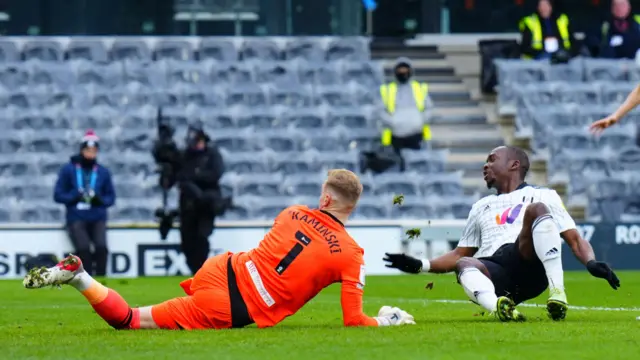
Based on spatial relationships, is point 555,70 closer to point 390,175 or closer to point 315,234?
point 390,175

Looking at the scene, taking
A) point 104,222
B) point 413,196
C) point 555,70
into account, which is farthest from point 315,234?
point 555,70

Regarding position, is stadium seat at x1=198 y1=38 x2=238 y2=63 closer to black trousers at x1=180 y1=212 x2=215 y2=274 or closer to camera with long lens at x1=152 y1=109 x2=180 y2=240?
camera with long lens at x1=152 y1=109 x2=180 y2=240

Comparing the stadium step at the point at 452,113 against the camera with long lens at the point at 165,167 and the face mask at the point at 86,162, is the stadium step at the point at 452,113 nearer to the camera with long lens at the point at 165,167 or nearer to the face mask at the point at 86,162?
the camera with long lens at the point at 165,167

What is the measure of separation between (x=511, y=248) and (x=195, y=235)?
9.90m

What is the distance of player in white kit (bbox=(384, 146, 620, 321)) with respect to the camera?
9.05 m

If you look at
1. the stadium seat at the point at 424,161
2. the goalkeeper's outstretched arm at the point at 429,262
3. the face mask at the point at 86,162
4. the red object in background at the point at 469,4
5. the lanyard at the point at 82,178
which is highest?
the red object in background at the point at 469,4

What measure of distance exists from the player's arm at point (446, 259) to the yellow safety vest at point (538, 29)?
47.8ft

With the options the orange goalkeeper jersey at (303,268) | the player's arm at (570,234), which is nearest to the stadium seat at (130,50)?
the player's arm at (570,234)

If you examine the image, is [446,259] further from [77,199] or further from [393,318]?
[77,199]

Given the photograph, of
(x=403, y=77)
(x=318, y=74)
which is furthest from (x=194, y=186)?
(x=318, y=74)

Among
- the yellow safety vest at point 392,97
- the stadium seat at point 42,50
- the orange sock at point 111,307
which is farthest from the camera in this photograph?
the stadium seat at point 42,50

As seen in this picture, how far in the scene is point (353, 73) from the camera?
78.8 ft

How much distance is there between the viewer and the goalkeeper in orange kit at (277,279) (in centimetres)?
848

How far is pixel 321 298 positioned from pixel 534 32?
1142 centimetres
